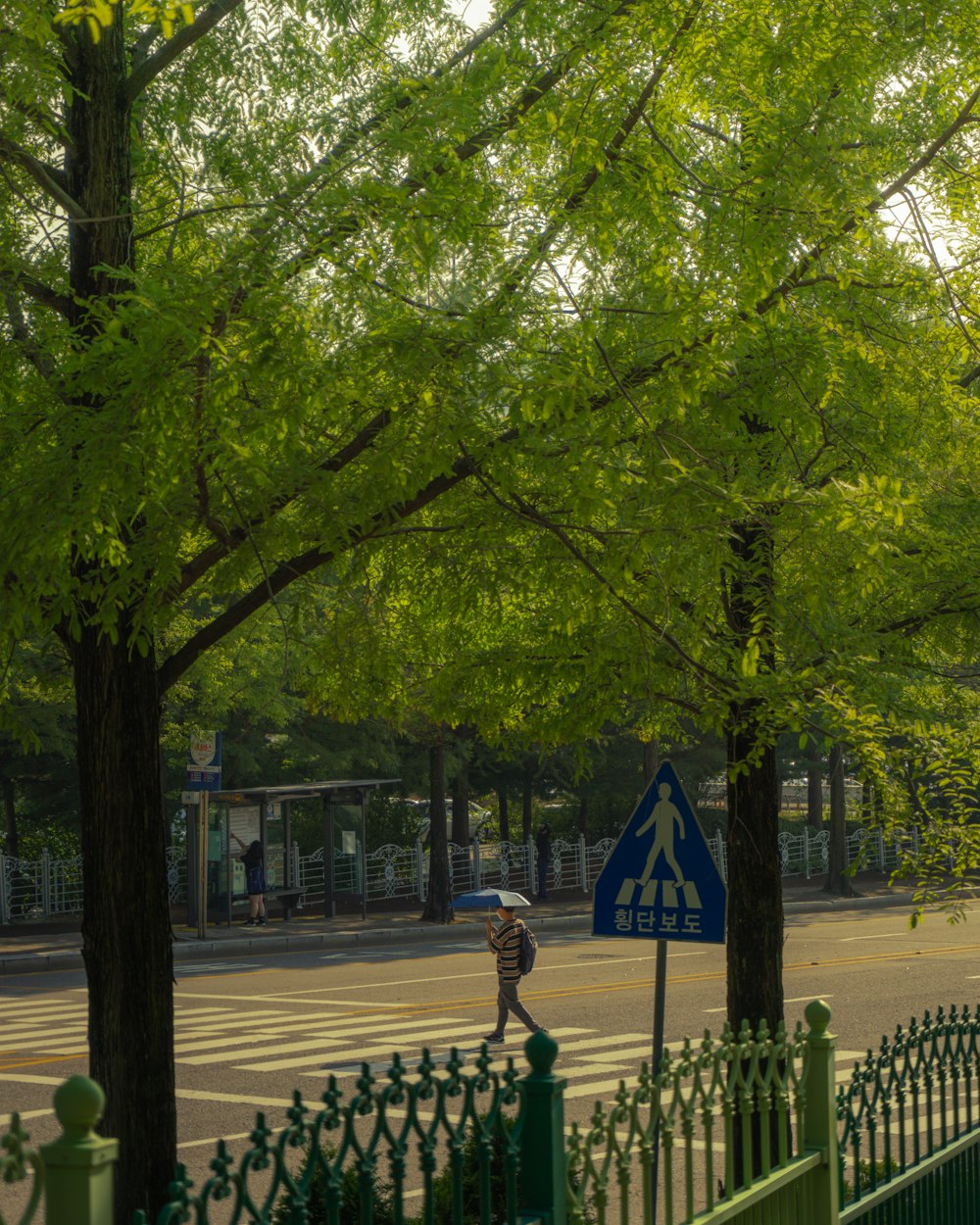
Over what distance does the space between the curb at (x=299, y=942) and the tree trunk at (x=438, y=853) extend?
1.76 ft

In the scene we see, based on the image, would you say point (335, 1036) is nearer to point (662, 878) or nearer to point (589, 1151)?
point (662, 878)

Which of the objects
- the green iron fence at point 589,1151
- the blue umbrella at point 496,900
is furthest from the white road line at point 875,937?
the green iron fence at point 589,1151

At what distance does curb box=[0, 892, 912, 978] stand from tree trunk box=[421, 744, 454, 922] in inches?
21.2

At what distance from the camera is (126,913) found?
21.1 feet

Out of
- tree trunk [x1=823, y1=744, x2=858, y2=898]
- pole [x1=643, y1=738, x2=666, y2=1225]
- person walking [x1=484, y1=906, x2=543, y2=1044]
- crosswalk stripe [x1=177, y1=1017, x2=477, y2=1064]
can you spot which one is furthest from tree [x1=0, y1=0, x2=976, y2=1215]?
tree trunk [x1=823, y1=744, x2=858, y2=898]

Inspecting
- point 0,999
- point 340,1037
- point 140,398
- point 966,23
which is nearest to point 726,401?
point 966,23

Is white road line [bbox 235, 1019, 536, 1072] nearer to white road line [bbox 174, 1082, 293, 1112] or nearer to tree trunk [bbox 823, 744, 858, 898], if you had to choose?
white road line [bbox 174, 1082, 293, 1112]

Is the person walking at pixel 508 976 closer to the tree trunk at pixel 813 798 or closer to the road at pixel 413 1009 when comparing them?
the road at pixel 413 1009

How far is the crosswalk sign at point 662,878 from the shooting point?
727cm

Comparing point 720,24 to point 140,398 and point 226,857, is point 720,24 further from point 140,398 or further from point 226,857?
point 226,857

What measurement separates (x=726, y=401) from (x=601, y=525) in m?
1.28

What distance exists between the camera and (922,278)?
759 cm

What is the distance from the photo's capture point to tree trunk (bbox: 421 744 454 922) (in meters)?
30.8

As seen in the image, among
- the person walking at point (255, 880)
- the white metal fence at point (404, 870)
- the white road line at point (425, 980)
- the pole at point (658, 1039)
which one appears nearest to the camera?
the pole at point (658, 1039)
